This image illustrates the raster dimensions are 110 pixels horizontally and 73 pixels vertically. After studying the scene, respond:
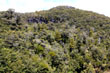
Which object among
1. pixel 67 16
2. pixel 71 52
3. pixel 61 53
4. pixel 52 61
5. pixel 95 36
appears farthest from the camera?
pixel 67 16

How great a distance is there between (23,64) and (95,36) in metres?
31.8

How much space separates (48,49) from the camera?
30.4 meters

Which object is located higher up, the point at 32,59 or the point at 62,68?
the point at 32,59

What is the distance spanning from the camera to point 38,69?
987 inches

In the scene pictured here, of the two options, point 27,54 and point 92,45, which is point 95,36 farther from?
point 27,54

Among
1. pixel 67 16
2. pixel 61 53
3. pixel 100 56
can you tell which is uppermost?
pixel 67 16

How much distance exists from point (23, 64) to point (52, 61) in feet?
27.5

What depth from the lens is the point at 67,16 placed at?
6347cm

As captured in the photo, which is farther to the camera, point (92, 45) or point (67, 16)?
point (67, 16)

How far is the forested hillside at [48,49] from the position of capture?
24.3 meters

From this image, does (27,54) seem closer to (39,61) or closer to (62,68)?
(39,61)

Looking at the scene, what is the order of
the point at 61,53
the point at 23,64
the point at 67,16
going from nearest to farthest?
1. the point at 23,64
2. the point at 61,53
3. the point at 67,16

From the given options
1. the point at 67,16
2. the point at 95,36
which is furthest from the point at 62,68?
the point at 67,16

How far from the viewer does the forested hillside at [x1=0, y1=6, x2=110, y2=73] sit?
957 inches
